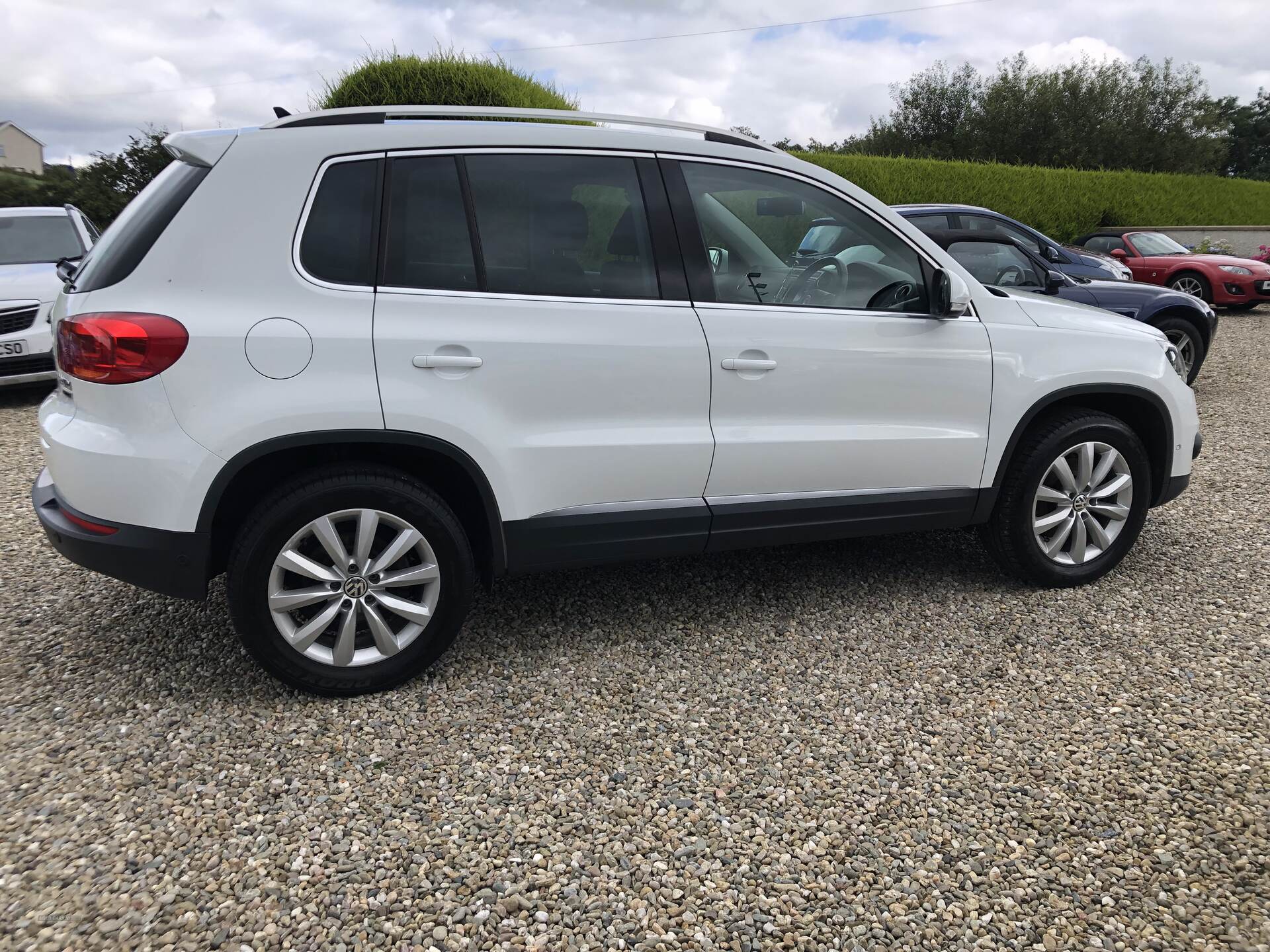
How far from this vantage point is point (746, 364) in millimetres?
3186

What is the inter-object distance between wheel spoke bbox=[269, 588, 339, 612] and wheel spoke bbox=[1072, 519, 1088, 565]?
3.14 meters

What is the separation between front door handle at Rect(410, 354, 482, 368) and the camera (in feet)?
9.20

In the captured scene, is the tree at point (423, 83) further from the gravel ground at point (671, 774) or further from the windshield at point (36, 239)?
the gravel ground at point (671, 774)

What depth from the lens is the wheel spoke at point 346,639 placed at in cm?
292

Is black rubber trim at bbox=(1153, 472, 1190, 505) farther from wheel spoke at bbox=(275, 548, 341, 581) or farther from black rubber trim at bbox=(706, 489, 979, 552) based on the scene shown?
wheel spoke at bbox=(275, 548, 341, 581)

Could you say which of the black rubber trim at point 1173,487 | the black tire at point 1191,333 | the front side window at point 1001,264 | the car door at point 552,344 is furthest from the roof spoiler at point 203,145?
the black tire at point 1191,333

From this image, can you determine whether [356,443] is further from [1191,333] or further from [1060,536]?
[1191,333]

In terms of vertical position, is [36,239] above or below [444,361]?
above

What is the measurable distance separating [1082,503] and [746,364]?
5.95 ft

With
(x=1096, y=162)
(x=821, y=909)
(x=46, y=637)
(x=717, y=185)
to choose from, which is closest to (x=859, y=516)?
(x=717, y=185)

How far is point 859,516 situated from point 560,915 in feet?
6.56

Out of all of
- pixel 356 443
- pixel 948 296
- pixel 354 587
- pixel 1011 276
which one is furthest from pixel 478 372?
pixel 1011 276

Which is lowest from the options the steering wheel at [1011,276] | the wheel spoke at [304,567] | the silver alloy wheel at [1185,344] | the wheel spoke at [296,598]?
the silver alloy wheel at [1185,344]

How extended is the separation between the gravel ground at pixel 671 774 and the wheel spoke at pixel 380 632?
0.66 feet
